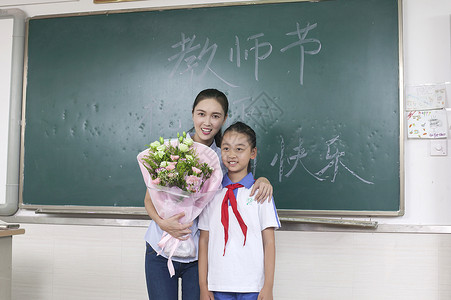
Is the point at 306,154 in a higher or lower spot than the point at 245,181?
higher

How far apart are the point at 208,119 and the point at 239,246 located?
1.98 feet

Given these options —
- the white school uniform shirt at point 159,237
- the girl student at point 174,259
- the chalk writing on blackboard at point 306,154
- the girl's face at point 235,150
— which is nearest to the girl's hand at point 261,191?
the girl student at point 174,259

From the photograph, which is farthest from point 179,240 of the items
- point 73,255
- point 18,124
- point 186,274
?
point 18,124

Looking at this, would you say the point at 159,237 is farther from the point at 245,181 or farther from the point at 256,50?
the point at 256,50

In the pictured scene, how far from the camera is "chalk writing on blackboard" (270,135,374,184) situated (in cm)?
257

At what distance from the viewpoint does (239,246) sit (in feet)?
5.98

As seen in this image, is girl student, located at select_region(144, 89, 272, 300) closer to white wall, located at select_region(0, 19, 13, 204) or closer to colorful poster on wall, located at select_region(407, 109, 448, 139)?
colorful poster on wall, located at select_region(407, 109, 448, 139)

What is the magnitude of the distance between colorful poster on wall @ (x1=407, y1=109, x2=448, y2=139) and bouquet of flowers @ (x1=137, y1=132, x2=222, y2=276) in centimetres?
135

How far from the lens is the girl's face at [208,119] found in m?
1.99

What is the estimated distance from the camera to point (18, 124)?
2975 millimetres

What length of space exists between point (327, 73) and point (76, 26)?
176 cm

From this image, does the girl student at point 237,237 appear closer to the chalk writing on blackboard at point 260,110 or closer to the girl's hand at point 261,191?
the girl's hand at point 261,191

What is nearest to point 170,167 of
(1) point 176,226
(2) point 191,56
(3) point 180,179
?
(3) point 180,179

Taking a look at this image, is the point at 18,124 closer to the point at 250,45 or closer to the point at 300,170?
the point at 250,45
